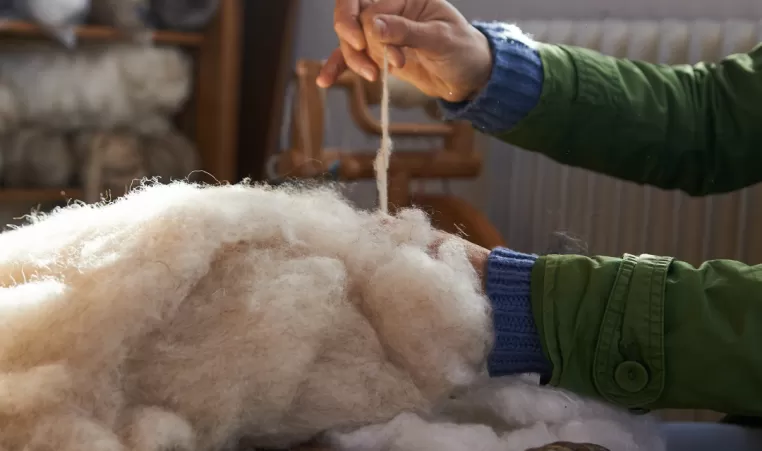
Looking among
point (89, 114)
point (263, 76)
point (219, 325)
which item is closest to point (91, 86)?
point (89, 114)

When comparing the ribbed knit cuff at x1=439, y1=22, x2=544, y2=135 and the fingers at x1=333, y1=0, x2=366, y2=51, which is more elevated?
the fingers at x1=333, y1=0, x2=366, y2=51

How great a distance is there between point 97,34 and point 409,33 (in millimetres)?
1276

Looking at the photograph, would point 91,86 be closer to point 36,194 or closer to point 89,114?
point 89,114

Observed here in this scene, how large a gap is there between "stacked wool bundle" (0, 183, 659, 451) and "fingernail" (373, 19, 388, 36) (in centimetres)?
23

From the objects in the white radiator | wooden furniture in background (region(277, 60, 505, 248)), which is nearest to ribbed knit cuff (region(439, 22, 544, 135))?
wooden furniture in background (region(277, 60, 505, 248))

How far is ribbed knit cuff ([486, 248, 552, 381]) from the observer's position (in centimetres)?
48

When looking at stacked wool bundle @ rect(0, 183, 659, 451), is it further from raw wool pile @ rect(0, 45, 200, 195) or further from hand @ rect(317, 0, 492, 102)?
raw wool pile @ rect(0, 45, 200, 195)

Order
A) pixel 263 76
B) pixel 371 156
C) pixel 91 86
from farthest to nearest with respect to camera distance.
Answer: pixel 263 76 → pixel 91 86 → pixel 371 156

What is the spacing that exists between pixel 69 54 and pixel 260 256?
1.49 metres

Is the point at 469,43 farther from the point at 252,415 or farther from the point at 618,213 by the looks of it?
the point at 618,213

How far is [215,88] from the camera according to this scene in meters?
1.98

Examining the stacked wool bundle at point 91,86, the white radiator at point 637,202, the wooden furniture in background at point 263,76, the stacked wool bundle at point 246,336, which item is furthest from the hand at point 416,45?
the wooden furniture in background at point 263,76

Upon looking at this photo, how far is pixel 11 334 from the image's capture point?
42 centimetres

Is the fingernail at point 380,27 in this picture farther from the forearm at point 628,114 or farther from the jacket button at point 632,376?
the jacket button at point 632,376
